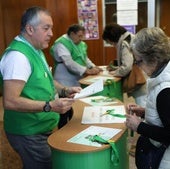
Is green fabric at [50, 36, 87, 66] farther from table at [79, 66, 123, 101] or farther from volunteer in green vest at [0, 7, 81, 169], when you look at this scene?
volunteer in green vest at [0, 7, 81, 169]

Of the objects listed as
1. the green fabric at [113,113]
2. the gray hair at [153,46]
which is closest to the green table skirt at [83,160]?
the green fabric at [113,113]

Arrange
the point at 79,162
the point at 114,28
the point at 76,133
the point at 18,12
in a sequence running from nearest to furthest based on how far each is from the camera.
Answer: the point at 79,162, the point at 76,133, the point at 114,28, the point at 18,12

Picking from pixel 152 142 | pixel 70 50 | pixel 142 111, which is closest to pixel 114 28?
pixel 70 50

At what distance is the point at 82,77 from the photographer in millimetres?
3686

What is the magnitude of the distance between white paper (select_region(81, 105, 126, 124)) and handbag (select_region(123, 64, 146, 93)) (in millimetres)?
1090

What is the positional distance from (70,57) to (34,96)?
5.85 feet

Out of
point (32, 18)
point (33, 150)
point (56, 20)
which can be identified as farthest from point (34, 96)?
point (56, 20)

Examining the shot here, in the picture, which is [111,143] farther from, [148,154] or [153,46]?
[153,46]

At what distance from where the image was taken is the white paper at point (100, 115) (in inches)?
75.1

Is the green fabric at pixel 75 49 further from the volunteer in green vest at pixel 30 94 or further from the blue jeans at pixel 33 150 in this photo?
the blue jeans at pixel 33 150

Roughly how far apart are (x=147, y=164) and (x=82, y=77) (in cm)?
220

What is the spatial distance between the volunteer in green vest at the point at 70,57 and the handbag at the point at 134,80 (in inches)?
21.5

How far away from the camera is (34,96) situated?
1803 mm

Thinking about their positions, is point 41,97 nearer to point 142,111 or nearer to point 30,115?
point 30,115
